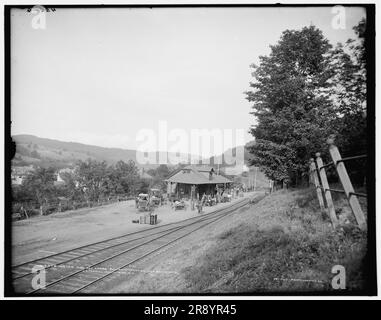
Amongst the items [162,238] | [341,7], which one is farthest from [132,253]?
[341,7]

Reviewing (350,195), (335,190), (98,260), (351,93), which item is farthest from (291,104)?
(98,260)

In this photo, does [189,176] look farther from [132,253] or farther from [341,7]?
[341,7]

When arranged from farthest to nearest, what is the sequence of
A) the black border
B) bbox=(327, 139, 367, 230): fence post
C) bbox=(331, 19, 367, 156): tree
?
bbox=(331, 19, 367, 156): tree → the black border → bbox=(327, 139, 367, 230): fence post

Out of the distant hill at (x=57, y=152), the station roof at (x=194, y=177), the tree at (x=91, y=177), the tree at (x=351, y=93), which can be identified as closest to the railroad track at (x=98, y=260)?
the station roof at (x=194, y=177)

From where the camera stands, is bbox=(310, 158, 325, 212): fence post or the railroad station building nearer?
bbox=(310, 158, 325, 212): fence post

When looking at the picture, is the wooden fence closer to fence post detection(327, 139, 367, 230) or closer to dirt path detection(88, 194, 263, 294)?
fence post detection(327, 139, 367, 230)

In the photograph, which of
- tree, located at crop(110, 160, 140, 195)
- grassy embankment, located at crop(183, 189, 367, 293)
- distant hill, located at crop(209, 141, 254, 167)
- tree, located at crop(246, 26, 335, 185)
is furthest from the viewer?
tree, located at crop(110, 160, 140, 195)

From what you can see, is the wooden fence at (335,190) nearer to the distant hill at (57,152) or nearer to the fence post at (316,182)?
the fence post at (316,182)

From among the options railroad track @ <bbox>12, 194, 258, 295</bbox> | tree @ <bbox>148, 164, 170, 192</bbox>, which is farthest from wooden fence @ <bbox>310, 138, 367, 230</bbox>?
tree @ <bbox>148, 164, 170, 192</bbox>
